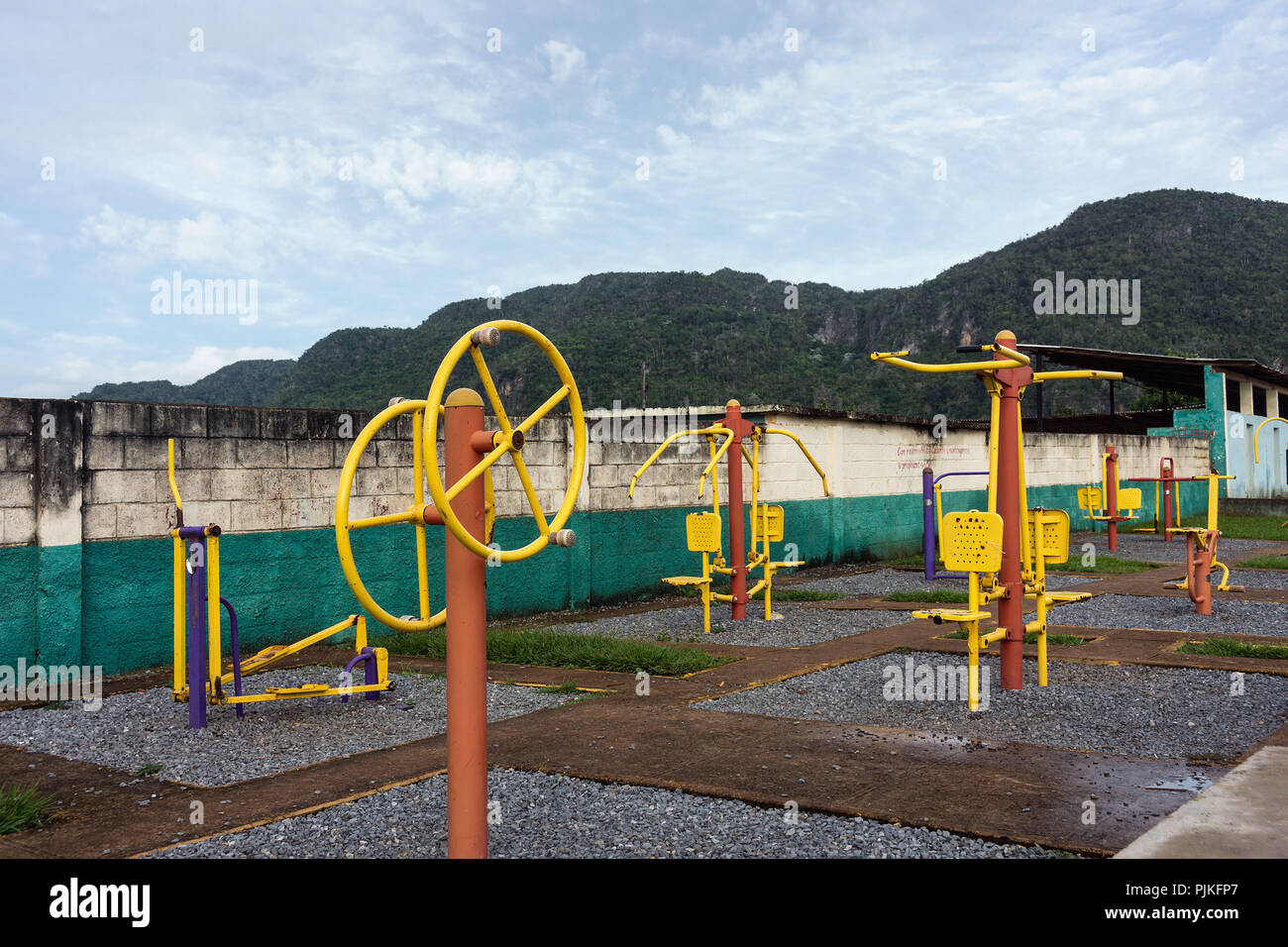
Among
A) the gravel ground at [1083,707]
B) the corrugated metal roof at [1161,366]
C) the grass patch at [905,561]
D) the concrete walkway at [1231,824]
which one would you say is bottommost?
the gravel ground at [1083,707]

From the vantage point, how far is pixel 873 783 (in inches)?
171

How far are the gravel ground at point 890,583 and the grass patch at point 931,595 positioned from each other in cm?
39

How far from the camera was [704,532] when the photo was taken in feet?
30.2

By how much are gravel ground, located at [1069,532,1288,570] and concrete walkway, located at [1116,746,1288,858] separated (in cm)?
1185

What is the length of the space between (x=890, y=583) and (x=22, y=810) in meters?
10.5

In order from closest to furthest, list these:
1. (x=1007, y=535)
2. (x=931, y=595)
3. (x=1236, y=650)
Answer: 1. (x=1007, y=535)
2. (x=1236, y=650)
3. (x=931, y=595)

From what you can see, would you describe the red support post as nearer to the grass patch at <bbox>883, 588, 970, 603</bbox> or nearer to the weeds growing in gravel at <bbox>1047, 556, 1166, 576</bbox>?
the weeds growing in gravel at <bbox>1047, 556, 1166, 576</bbox>

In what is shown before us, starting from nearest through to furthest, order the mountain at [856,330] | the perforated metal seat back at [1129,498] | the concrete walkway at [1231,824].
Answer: the concrete walkway at [1231,824]
the perforated metal seat back at [1129,498]
the mountain at [856,330]

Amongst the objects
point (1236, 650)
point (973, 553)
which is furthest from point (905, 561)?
point (973, 553)

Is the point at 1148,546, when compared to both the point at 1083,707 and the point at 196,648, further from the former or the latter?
the point at 196,648

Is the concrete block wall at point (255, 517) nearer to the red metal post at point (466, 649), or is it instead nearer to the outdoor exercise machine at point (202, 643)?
the outdoor exercise machine at point (202, 643)

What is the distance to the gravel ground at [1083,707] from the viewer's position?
5188mm

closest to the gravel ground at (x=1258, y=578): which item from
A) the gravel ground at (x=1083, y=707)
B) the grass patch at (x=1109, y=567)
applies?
the grass patch at (x=1109, y=567)
